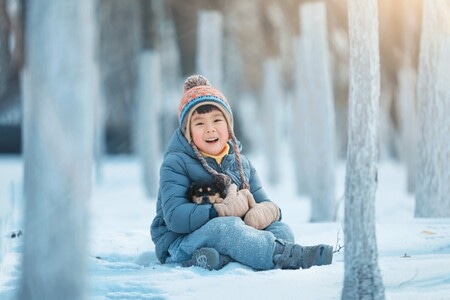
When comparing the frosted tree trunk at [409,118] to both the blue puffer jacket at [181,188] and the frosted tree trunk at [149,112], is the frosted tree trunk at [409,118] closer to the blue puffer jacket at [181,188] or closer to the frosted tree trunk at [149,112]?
the frosted tree trunk at [149,112]

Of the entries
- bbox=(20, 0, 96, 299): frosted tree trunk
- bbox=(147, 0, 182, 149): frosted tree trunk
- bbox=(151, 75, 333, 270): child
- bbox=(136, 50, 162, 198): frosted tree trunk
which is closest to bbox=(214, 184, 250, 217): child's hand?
bbox=(151, 75, 333, 270): child

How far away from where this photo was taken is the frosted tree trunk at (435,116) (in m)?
8.46

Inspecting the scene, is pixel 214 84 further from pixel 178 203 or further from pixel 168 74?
pixel 168 74

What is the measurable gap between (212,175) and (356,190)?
1178 mm

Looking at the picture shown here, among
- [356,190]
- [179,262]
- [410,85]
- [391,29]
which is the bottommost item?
[179,262]

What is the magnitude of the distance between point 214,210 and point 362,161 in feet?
3.69

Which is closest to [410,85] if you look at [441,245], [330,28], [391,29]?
[391,29]

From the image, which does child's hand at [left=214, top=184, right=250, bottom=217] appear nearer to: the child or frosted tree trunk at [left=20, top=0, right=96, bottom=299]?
the child

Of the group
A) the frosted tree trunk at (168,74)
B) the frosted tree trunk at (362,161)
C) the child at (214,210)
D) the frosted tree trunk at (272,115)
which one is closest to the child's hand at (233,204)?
the child at (214,210)

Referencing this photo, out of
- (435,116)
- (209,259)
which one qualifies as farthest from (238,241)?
(435,116)

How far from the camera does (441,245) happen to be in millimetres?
6297

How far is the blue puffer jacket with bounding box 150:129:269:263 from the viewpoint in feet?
18.0

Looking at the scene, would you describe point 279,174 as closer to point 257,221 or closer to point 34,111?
point 257,221

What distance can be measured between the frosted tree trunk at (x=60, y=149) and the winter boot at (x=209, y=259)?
150 centimetres
